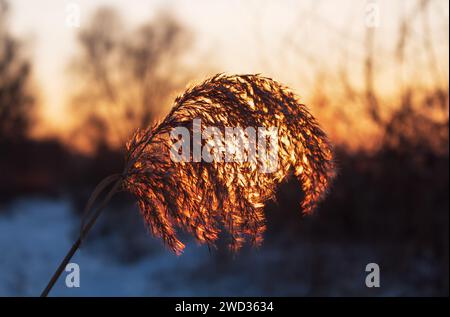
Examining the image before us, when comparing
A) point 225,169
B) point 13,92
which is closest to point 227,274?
point 225,169

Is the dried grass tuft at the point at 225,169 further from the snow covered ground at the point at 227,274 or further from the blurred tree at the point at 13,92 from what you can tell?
the blurred tree at the point at 13,92

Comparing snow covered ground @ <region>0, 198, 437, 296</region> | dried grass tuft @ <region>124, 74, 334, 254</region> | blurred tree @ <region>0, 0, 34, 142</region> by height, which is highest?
blurred tree @ <region>0, 0, 34, 142</region>

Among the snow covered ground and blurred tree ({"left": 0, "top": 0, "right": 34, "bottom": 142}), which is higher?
blurred tree ({"left": 0, "top": 0, "right": 34, "bottom": 142})

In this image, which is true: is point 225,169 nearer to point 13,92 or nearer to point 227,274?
point 227,274

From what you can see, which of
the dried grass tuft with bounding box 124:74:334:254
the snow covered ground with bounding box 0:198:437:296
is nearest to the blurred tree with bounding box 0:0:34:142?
the snow covered ground with bounding box 0:198:437:296

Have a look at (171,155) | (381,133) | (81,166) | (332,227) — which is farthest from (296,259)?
(81,166)

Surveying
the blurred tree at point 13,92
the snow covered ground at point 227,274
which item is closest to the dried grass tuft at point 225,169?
the snow covered ground at point 227,274

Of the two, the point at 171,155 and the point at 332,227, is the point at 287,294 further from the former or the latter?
the point at 171,155

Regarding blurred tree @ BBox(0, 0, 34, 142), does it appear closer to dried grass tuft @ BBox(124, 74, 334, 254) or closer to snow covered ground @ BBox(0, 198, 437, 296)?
snow covered ground @ BBox(0, 198, 437, 296)
